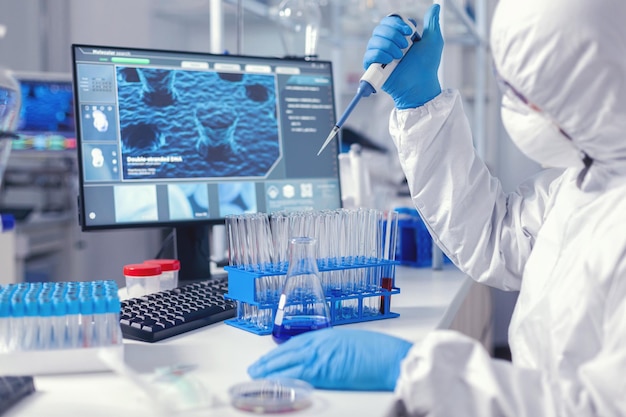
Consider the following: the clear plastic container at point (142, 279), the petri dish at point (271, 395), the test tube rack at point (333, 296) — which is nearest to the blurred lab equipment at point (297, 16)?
the clear plastic container at point (142, 279)

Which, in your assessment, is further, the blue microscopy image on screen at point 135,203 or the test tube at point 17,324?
the blue microscopy image on screen at point 135,203

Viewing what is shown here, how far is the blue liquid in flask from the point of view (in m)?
1.05

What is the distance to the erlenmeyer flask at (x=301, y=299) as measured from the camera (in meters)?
1.05

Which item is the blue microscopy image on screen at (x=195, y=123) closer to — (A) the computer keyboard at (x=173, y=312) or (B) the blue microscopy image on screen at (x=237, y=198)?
(B) the blue microscopy image on screen at (x=237, y=198)

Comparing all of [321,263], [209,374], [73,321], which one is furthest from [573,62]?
[73,321]

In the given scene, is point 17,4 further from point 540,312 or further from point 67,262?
point 540,312

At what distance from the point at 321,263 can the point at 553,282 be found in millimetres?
367

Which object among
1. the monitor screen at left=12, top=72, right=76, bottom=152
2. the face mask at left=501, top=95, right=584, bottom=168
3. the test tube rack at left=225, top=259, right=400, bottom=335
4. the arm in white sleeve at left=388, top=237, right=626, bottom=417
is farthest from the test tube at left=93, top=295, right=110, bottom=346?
the monitor screen at left=12, top=72, right=76, bottom=152

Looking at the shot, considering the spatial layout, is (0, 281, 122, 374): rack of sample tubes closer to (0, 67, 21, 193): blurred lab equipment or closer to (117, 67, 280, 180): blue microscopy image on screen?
(117, 67, 280, 180): blue microscopy image on screen

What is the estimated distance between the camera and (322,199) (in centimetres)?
165

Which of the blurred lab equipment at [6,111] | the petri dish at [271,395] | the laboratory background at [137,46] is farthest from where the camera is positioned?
the laboratory background at [137,46]

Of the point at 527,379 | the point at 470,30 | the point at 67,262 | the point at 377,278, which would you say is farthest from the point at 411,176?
the point at 67,262

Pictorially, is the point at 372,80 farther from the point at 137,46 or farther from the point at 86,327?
the point at 137,46

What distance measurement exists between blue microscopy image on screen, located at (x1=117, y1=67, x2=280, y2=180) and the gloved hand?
1.15 feet
